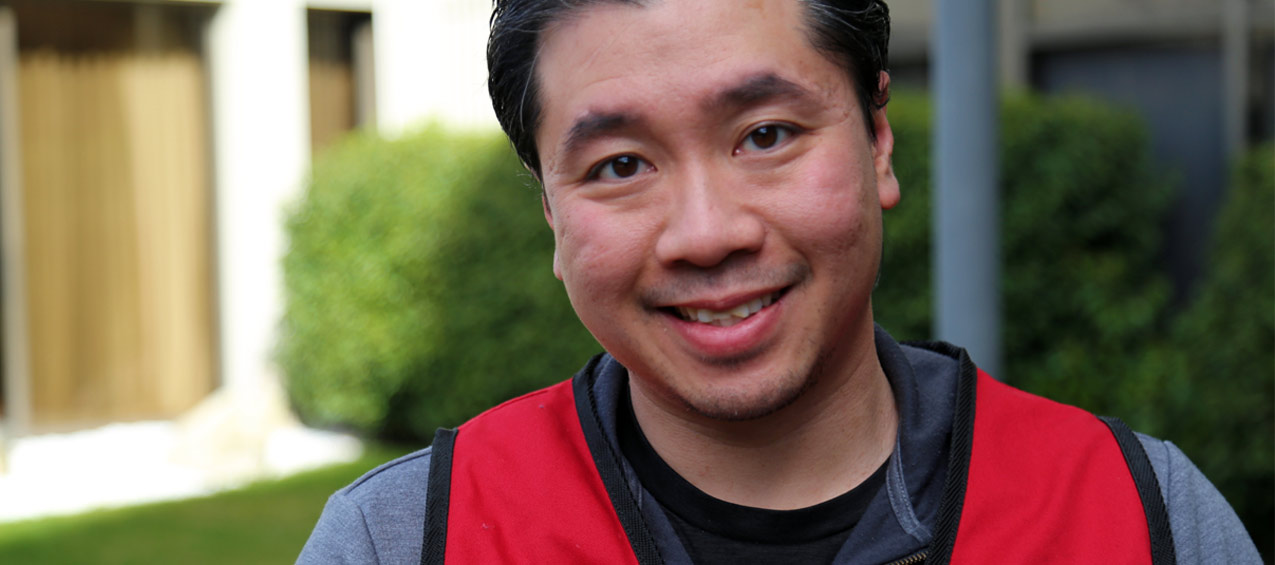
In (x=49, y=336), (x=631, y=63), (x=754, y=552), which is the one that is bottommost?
(x=49, y=336)

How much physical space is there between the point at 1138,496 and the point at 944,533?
24cm

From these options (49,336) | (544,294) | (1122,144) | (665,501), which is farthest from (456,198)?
(665,501)

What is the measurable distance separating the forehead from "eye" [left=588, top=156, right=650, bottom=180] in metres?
0.06

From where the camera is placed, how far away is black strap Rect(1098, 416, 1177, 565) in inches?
61.7

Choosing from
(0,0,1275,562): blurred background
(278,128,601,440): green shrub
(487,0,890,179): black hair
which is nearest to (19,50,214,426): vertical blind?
(0,0,1275,562): blurred background

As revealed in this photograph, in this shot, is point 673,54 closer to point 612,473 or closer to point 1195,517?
point 612,473

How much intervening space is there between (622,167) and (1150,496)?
0.73 metres

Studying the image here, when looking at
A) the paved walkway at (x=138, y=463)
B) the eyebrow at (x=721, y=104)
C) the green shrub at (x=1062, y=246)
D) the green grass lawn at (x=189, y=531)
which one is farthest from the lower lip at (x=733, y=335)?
the paved walkway at (x=138, y=463)

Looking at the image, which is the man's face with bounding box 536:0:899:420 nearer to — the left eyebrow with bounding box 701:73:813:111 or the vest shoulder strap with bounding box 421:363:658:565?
the left eyebrow with bounding box 701:73:813:111

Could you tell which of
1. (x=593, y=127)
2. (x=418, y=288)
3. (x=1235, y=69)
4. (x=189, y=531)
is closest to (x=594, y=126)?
(x=593, y=127)

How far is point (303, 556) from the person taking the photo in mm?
1626

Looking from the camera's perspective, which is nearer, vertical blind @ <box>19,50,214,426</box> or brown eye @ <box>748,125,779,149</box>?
brown eye @ <box>748,125,779,149</box>

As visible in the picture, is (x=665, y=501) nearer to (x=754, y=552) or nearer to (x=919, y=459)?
(x=754, y=552)

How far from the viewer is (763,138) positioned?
1.55m
